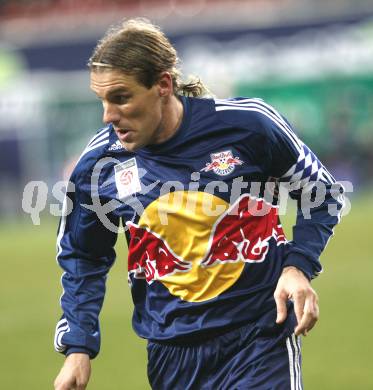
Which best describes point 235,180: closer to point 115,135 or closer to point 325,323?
point 115,135

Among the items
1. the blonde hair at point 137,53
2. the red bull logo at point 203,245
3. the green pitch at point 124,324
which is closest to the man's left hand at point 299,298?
the red bull logo at point 203,245

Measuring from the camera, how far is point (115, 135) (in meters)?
4.27

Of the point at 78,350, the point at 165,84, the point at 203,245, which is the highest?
the point at 165,84

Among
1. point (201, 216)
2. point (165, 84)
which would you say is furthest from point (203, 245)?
point (165, 84)

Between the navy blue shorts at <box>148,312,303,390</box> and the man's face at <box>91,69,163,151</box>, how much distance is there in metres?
0.85

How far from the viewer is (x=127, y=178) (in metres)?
4.22

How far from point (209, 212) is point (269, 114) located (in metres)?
0.46

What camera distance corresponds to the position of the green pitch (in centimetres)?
829

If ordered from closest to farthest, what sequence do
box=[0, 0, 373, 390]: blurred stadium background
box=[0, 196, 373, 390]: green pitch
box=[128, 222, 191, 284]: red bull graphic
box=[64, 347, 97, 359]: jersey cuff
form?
box=[128, 222, 191, 284]: red bull graphic
box=[64, 347, 97, 359]: jersey cuff
box=[0, 196, 373, 390]: green pitch
box=[0, 0, 373, 390]: blurred stadium background

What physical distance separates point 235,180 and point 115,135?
0.55 m

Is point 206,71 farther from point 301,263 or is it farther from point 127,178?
point 301,263

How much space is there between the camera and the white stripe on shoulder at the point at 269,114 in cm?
411

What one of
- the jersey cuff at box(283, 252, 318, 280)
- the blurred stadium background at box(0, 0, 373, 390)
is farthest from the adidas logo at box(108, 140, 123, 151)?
the blurred stadium background at box(0, 0, 373, 390)

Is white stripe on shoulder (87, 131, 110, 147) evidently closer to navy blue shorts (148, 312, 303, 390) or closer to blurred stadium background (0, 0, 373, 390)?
navy blue shorts (148, 312, 303, 390)
